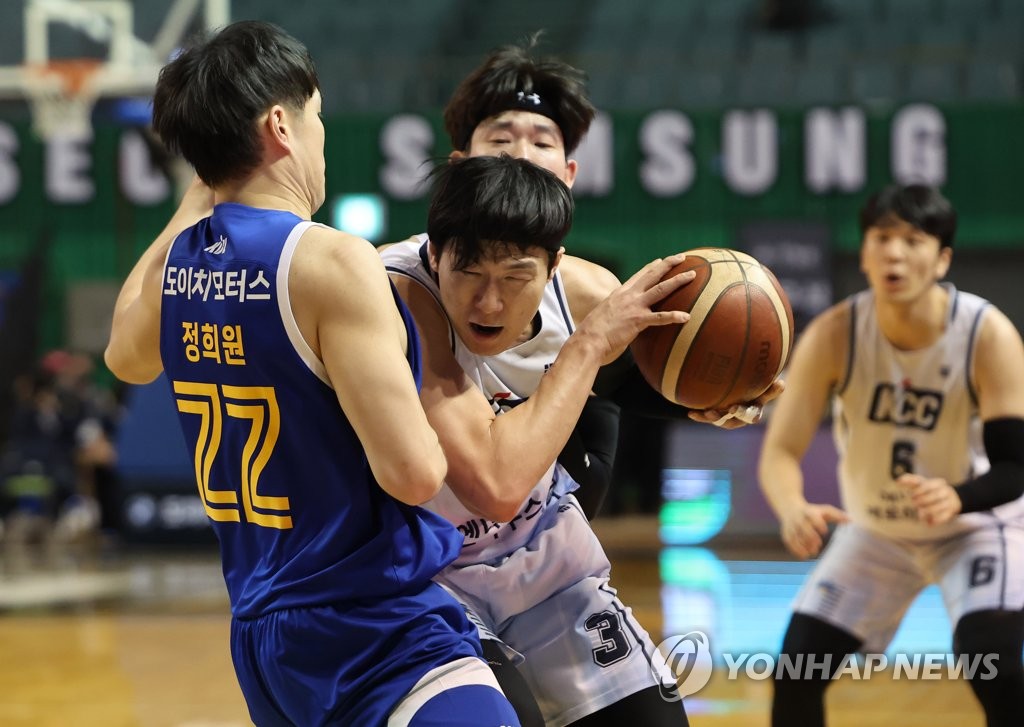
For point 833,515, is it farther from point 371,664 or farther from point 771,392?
point 371,664

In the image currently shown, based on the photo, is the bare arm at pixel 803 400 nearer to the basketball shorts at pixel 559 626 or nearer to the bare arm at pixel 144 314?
the basketball shorts at pixel 559 626

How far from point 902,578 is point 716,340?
1976 mm

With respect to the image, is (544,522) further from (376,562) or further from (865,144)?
(865,144)

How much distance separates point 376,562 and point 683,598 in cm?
647

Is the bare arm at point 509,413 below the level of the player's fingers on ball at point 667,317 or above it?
below

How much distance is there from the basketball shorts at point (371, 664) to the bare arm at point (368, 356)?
22cm

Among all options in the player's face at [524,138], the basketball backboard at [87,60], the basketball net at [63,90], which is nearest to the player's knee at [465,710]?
the player's face at [524,138]

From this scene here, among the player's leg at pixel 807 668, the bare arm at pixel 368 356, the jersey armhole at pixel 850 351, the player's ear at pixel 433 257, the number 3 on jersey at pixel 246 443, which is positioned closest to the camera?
the bare arm at pixel 368 356

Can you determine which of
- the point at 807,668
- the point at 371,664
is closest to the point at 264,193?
the point at 371,664

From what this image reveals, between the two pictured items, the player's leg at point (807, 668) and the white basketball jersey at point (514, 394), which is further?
Result: the player's leg at point (807, 668)

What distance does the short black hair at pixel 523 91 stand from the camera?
10.1 ft

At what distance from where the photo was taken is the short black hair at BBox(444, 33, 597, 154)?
3.08 metres

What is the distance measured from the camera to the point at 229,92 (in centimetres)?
215

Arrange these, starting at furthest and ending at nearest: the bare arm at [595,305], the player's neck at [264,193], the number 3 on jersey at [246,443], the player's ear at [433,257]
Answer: the bare arm at [595,305] → the player's ear at [433,257] → the player's neck at [264,193] → the number 3 on jersey at [246,443]
